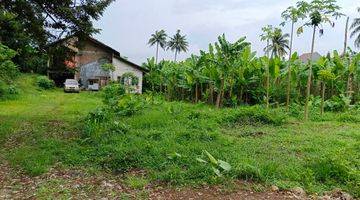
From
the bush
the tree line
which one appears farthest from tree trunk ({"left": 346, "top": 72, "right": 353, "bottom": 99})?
the bush

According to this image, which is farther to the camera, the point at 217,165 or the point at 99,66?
the point at 99,66

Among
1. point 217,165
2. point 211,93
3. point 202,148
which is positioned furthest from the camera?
point 211,93

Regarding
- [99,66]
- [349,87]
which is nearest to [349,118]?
[349,87]

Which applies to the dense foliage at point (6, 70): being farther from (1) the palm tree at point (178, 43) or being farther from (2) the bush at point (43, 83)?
(1) the palm tree at point (178, 43)

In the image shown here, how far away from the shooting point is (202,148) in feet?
28.5

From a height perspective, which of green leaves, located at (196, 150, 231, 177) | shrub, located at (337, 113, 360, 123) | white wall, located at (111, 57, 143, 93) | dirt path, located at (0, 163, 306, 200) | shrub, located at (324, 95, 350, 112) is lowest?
dirt path, located at (0, 163, 306, 200)

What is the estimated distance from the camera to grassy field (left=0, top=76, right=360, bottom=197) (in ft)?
23.4

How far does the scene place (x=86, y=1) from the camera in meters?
13.0

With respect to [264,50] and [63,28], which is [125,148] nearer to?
[63,28]

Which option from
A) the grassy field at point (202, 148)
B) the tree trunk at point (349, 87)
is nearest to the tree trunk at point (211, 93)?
the tree trunk at point (349, 87)

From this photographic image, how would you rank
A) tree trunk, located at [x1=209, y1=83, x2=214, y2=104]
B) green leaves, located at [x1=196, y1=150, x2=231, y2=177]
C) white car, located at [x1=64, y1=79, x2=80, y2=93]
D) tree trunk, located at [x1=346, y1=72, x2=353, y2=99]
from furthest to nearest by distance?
white car, located at [x1=64, y1=79, x2=80, y2=93] < tree trunk, located at [x1=209, y1=83, x2=214, y2=104] < tree trunk, located at [x1=346, y1=72, x2=353, y2=99] < green leaves, located at [x1=196, y1=150, x2=231, y2=177]

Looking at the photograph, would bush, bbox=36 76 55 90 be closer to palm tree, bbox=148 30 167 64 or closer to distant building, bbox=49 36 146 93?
distant building, bbox=49 36 146 93

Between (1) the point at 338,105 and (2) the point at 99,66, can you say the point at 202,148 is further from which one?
(2) the point at 99,66

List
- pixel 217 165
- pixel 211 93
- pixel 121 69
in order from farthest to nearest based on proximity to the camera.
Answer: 1. pixel 121 69
2. pixel 211 93
3. pixel 217 165
